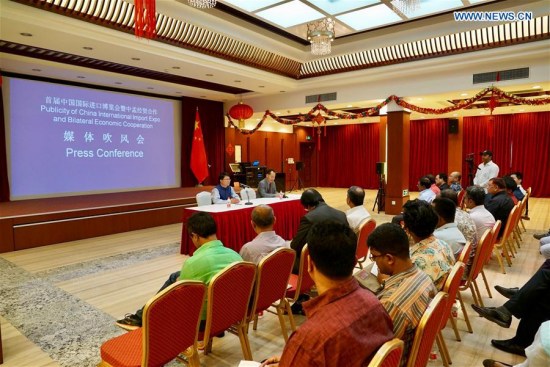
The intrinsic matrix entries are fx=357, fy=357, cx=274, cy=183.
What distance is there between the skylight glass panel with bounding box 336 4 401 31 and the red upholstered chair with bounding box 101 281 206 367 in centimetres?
562

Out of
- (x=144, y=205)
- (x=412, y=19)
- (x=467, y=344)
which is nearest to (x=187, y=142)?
(x=144, y=205)

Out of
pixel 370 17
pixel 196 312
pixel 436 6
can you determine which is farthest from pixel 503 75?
pixel 196 312

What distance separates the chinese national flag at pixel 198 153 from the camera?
10.3m

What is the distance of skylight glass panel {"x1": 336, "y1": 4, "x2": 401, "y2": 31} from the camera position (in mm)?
5916

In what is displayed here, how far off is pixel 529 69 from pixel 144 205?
7.83 metres

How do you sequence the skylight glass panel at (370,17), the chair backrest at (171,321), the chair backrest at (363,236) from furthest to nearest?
the skylight glass panel at (370,17) → the chair backrest at (363,236) → the chair backrest at (171,321)

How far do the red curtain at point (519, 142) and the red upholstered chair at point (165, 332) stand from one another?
12.4 meters

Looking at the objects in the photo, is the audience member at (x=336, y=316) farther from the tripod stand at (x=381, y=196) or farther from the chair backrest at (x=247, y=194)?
the tripod stand at (x=381, y=196)

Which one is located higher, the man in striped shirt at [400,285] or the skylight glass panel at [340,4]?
the skylight glass panel at [340,4]

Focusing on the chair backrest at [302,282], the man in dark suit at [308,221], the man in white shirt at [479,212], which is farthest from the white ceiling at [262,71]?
the chair backrest at [302,282]

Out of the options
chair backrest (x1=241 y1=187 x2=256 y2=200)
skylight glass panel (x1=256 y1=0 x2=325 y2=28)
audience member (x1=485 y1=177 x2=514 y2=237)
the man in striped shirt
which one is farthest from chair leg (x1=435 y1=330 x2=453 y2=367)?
skylight glass panel (x1=256 y1=0 x2=325 y2=28)

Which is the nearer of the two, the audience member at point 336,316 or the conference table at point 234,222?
the audience member at point 336,316

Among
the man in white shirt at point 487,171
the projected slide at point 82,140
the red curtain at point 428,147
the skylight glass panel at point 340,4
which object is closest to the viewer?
the skylight glass panel at point 340,4

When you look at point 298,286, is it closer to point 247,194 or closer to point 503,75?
point 247,194
